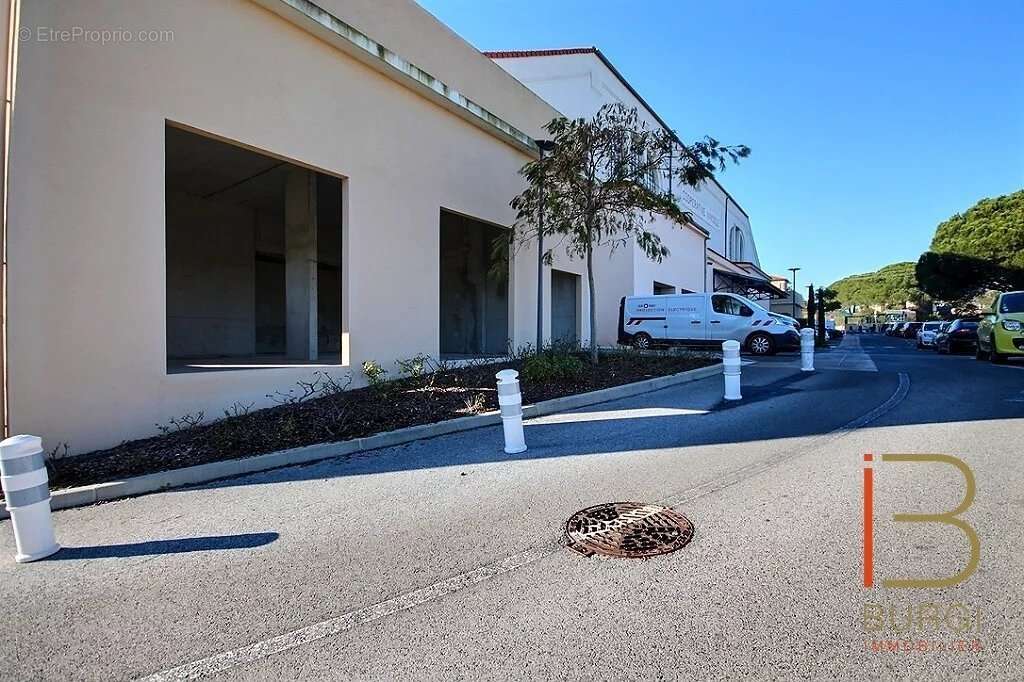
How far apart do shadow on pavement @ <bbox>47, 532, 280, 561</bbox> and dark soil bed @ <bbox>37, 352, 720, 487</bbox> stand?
157 cm

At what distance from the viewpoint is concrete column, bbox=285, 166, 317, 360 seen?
39.4ft

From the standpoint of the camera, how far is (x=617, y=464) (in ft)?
17.6

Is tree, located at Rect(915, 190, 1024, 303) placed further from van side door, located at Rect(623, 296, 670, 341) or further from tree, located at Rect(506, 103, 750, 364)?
tree, located at Rect(506, 103, 750, 364)

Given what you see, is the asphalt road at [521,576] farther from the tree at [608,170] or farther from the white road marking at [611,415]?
the tree at [608,170]

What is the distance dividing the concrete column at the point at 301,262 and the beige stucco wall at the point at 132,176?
11.2 ft

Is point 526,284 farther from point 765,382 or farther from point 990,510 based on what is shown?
point 990,510

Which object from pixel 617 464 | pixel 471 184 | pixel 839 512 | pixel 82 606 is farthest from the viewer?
pixel 471 184

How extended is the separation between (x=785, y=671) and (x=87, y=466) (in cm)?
619

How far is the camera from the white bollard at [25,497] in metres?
3.63

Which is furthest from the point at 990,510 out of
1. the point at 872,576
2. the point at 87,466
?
the point at 87,466

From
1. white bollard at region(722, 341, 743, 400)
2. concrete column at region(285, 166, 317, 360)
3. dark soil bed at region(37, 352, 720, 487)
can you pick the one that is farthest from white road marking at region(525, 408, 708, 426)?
concrete column at region(285, 166, 317, 360)

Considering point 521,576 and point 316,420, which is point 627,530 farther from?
point 316,420

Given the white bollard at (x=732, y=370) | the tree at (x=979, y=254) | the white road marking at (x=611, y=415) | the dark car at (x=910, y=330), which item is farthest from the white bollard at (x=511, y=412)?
the dark car at (x=910, y=330)

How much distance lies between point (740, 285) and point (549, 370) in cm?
3408
